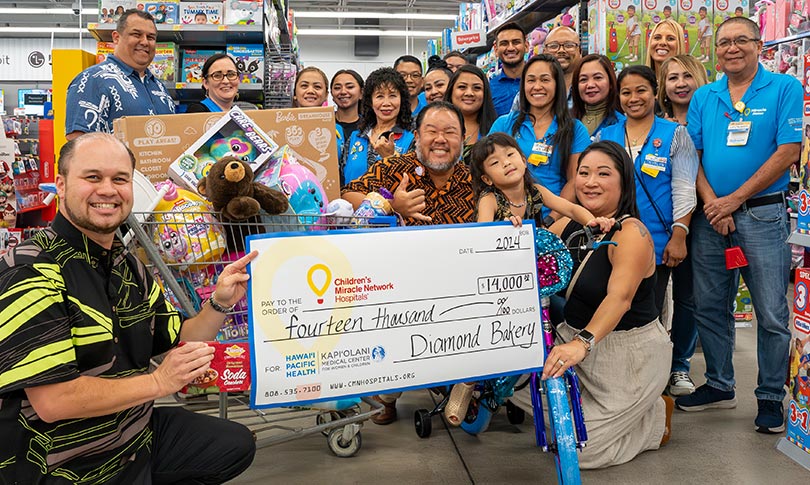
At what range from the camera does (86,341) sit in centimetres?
158

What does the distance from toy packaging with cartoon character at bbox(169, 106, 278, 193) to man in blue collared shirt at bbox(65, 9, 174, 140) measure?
1114mm

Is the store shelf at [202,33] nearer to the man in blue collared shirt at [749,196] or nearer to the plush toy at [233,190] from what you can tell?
the man in blue collared shirt at [749,196]

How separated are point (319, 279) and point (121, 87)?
1986 millimetres

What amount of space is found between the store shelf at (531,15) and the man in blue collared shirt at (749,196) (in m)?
2.47

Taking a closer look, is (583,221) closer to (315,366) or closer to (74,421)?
(315,366)

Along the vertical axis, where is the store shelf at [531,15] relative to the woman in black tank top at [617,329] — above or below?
above

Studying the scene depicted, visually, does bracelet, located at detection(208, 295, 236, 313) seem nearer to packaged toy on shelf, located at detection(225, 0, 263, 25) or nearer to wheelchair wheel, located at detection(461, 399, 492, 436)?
wheelchair wheel, located at detection(461, 399, 492, 436)

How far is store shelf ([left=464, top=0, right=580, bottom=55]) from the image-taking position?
5.71m

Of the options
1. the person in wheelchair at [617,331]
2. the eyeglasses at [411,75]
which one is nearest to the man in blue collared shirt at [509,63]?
the eyeglasses at [411,75]

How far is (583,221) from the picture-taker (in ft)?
8.27

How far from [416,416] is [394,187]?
107cm

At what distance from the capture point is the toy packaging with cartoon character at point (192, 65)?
5234 mm

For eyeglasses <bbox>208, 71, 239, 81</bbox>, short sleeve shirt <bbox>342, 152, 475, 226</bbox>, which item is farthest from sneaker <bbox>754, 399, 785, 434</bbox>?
eyeglasses <bbox>208, 71, 239, 81</bbox>

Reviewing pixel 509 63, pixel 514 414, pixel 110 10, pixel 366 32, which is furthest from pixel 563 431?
pixel 366 32
